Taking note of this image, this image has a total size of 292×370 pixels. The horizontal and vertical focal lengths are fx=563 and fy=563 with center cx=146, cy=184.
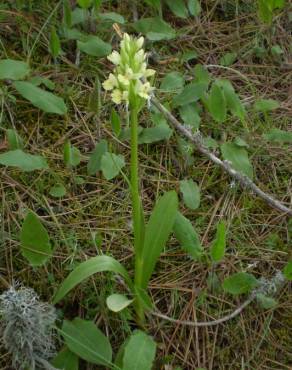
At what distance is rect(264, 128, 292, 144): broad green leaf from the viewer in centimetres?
200

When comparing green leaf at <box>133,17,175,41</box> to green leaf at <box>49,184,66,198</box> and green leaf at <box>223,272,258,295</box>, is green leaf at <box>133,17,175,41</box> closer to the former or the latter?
green leaf at <box>49,184,66,198</box>

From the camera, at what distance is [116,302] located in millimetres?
1415

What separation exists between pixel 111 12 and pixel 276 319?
4.52 feet

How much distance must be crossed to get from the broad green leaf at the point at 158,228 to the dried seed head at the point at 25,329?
0.96ft

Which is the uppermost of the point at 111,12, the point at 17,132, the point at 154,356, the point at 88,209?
the point at 111,12

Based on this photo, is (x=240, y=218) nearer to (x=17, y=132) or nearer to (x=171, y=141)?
(x=171, y=141)

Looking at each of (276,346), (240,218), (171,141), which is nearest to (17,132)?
(171,141)

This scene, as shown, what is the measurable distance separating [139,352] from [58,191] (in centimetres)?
61

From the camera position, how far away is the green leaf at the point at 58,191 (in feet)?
5.81

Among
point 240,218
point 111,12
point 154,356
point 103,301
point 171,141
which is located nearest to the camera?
point 154,356

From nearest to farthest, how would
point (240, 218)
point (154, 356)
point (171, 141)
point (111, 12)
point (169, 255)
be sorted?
point (154, 356) < point (169, 255) < point (240, 218) < point (171, 141) < point (111, 12)

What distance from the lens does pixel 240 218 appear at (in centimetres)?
182

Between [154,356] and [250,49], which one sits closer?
[154,356]

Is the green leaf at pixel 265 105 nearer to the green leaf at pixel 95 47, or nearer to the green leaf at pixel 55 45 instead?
the green leaf at pixel 95 47
